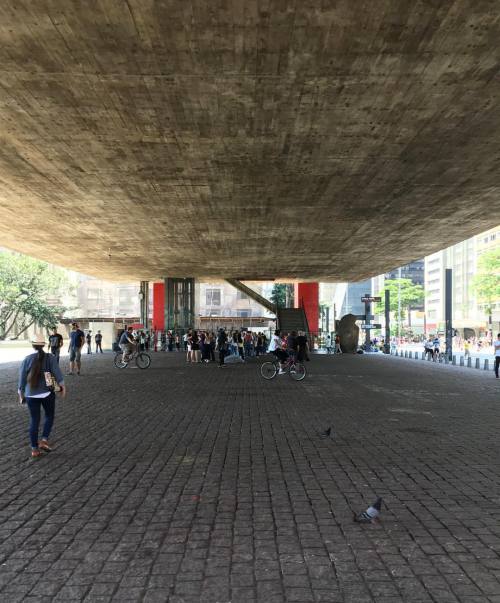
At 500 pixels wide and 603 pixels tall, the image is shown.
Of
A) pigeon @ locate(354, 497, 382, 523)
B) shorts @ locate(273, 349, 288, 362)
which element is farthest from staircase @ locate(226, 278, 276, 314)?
pigeon @ locate(354, 497, 382, 523)

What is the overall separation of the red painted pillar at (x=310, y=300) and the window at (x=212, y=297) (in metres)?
26.3

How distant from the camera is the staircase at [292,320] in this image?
157ft

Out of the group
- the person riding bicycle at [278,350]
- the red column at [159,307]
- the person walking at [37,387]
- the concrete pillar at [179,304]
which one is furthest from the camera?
the red column at [159,307]

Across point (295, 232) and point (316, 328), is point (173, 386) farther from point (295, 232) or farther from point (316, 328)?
point (316, 328)

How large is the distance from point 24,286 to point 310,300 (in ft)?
92.3

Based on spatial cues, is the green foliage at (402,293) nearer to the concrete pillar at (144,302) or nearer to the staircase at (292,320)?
the staircase at (292,320)

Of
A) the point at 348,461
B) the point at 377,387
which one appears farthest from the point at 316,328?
the point at 348,461

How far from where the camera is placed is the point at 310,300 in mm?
57344

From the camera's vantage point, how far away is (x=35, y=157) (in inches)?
655

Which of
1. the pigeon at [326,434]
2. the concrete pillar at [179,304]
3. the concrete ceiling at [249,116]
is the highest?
the concrete ceiling at [249,116]

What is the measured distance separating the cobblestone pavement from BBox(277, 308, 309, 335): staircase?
36.8 meters

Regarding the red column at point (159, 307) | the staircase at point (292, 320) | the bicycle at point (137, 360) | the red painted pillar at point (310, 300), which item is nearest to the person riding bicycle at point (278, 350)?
the bicycle at point (137, 360)

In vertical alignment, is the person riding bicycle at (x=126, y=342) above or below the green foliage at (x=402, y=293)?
below

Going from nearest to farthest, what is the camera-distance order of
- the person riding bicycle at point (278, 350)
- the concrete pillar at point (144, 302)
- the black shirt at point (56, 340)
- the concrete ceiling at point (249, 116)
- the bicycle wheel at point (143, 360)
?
the concrete ceiling at point (249, 116), the black shirt at point (56, 340), the person riding bicycle at point (278, 350), the bicycle wheel at point (143, 360), the concrete pillar at point (144, 302)
